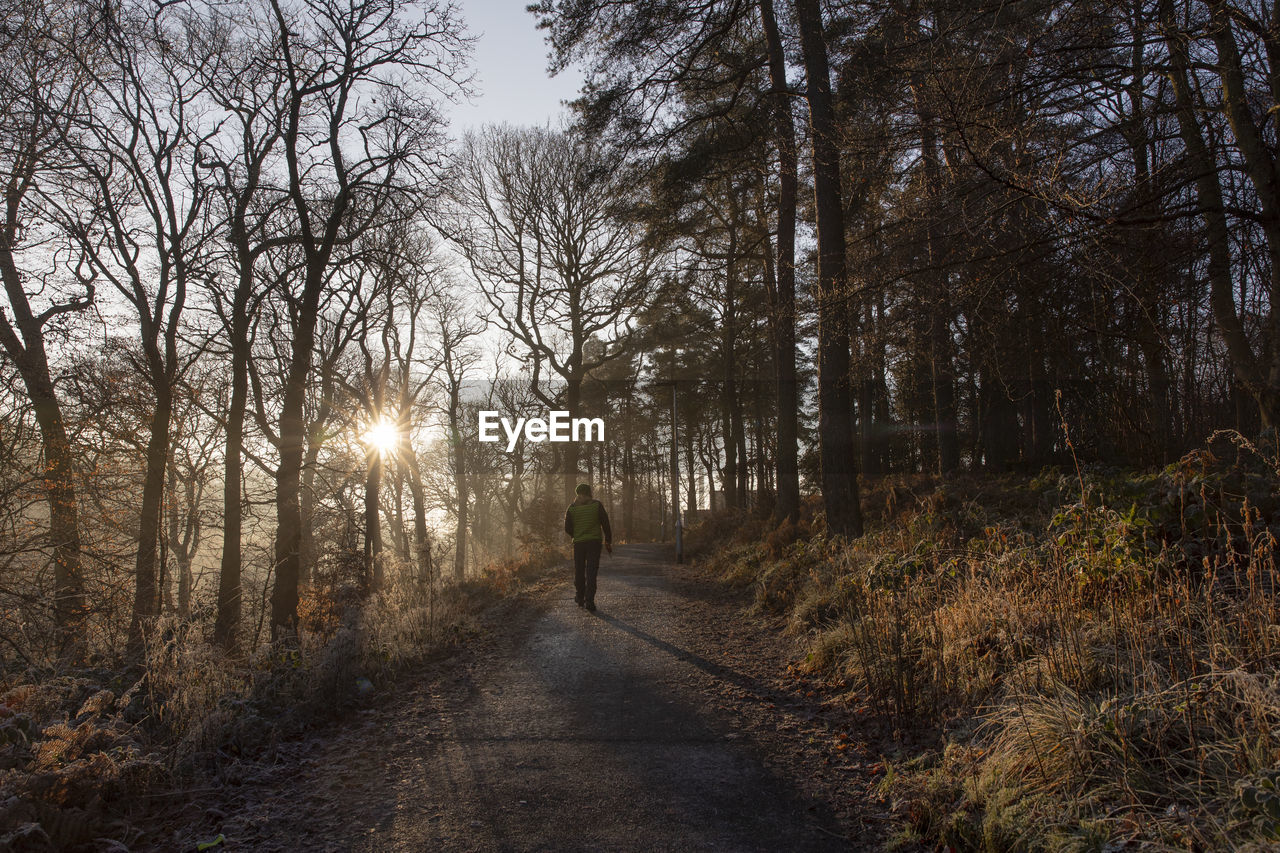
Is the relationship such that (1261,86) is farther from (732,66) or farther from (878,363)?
(732,66)

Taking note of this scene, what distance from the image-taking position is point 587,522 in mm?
10094

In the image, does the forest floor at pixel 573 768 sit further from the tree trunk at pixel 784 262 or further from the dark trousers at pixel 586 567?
the tree trunk at pixel 784 262

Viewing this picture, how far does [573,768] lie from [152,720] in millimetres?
2970

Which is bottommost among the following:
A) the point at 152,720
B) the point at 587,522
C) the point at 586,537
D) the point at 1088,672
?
the point at 152,720

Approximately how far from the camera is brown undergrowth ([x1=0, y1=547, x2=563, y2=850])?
3.28 metres

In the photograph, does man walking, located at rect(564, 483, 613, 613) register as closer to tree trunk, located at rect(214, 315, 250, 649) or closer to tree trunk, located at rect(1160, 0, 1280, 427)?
Answer: tree trunk, located at rect(214, 315, 250, 649)

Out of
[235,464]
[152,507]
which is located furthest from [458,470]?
[152,507]

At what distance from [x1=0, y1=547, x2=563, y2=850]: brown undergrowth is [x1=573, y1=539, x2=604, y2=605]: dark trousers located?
3.04 metres

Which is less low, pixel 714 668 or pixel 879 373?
pixel 879 373

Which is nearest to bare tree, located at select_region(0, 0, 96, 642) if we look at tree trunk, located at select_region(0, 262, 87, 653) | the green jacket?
tree trunk, located at select_region(0, 262, 87, 653)

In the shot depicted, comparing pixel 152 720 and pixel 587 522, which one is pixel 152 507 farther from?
pixel 152 720

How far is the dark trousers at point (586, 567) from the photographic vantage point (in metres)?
10.1

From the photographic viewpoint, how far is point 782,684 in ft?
19.6

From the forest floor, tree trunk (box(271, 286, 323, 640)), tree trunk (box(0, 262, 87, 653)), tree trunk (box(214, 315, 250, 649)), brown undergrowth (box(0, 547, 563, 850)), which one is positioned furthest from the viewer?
tree trunk (box(214, 315, 250, 649))
